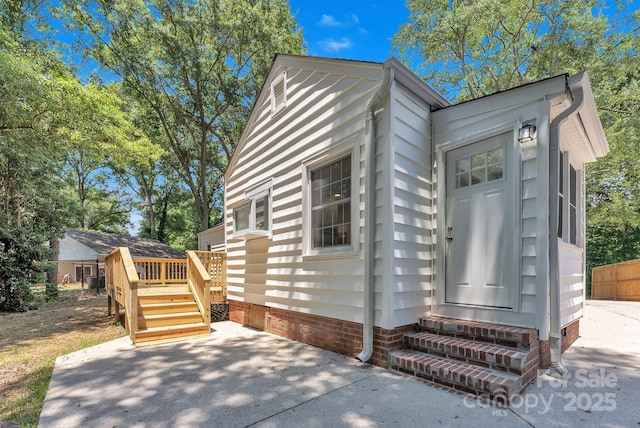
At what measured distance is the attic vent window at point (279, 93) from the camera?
5594 mm

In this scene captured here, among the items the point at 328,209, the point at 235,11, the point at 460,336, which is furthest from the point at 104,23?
the point at 460,336

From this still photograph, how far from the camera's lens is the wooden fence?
10961 mm

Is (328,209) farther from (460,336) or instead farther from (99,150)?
(99,150)

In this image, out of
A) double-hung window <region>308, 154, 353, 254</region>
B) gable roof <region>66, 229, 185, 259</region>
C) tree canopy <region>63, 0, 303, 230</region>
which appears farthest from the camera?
gable roof <region>66, 229, 185, 259</region>

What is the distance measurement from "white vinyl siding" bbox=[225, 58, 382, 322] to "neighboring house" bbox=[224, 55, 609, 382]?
27 mm

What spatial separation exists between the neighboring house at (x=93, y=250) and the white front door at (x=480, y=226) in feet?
58.4

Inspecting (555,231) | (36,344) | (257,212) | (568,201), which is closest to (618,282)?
(568,201)

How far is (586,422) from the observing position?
2285 millimetres

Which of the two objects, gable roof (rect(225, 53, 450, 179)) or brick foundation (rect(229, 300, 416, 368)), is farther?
gable roof (rect(225, 53, 450, 179))

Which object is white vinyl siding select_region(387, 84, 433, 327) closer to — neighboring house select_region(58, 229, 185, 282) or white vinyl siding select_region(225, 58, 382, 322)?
white vinyl siding select_region(225, 58, 382, 322)

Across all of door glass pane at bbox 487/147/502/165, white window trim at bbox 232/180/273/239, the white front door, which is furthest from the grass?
door glass pane at bbox 487/147/502/165

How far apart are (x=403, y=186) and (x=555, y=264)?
1.78 meters

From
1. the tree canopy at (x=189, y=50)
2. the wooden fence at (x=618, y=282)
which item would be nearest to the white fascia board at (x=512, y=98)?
the tree canopy at (x=189, y=50)

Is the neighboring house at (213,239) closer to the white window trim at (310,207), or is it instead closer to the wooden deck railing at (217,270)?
the wooden deck railing at (217,270)
